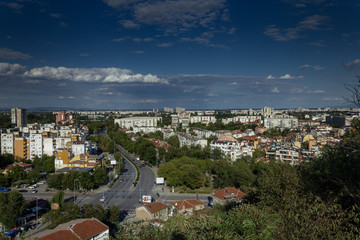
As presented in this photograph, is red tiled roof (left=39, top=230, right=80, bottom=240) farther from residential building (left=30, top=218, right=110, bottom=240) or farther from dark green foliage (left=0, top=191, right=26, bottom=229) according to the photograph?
dark green foliage (left=0, top=191, right=26, bottom=229)

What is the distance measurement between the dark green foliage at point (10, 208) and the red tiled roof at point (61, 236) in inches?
148

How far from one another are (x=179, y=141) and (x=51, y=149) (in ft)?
38.2

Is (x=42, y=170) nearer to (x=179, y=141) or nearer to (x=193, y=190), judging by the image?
(x=193, y=190)

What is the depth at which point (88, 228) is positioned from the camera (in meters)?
6.78

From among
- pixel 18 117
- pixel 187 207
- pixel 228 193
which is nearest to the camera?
pixel 187 207

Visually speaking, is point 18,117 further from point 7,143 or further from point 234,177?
point 234,177

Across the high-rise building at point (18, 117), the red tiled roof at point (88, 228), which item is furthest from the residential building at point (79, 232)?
the high-rise building at point (18, 117)

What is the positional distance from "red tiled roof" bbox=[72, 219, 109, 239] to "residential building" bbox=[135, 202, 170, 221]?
1978 mm

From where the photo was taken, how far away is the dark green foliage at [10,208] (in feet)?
29.0

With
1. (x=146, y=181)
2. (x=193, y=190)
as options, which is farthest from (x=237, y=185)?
(x=146, y=181)

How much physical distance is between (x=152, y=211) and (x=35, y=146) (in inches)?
569

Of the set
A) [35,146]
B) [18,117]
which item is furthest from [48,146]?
[18,117]

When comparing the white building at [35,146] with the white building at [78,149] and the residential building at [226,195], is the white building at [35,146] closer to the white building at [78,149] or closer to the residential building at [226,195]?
the white building at [78,149]

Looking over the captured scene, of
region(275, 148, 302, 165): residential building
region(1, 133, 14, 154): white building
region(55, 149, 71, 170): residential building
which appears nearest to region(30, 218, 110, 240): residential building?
region(55, 149, 71, 170): residential building
